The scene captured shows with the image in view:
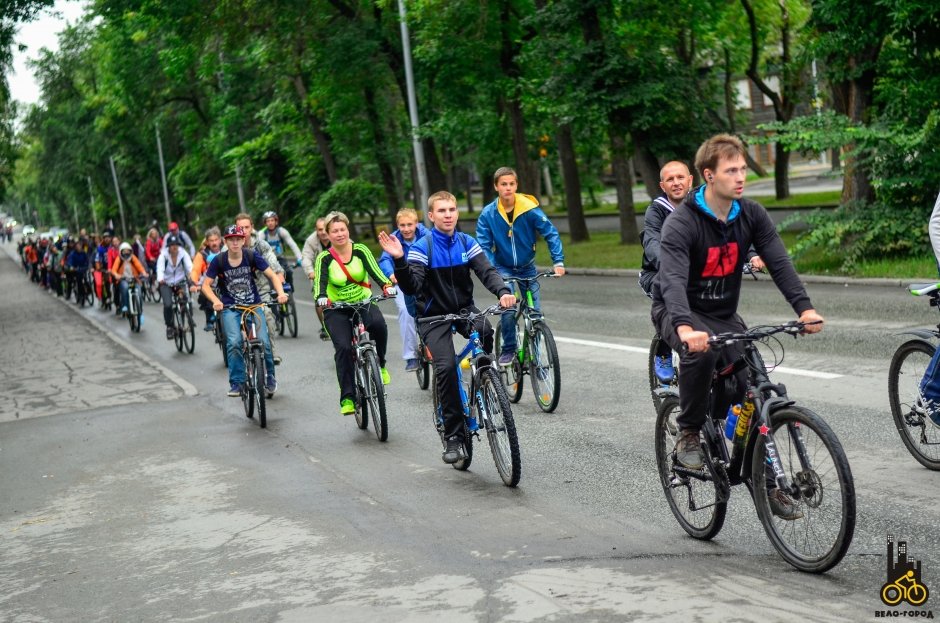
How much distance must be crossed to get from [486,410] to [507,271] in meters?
2.98

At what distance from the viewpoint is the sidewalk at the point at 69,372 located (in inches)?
544

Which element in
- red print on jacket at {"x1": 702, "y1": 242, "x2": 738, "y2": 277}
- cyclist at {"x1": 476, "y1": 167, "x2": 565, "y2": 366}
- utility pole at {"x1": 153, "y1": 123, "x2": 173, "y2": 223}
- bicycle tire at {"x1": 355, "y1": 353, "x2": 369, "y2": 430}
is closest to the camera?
red print on jacket at {"x1": 702, "y1": 242, "x2": 738, "y2": 277}

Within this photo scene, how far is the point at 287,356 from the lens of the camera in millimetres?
16078

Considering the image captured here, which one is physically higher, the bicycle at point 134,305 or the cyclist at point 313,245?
the cyclist at point 313,245

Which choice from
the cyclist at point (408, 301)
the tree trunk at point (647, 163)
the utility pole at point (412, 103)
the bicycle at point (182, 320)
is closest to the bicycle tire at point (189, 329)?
the bicycle at point (182, 320)

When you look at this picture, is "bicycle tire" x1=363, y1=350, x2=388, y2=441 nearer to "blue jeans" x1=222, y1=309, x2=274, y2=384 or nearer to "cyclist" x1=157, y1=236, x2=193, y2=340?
"blue jeans" x1=222, y1=309, x2=274, y2=384

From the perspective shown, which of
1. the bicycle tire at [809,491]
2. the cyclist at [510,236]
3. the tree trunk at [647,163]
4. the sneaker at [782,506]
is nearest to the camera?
the bicycle tire at [809,491]

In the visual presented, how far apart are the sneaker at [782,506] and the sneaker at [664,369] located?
336 centimetres

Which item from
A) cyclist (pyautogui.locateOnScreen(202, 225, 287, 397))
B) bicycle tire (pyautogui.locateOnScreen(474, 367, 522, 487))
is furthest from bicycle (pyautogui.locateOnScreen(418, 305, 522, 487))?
cyclist (pyautogui.locateOnScreen(202, 225, 287, 397))

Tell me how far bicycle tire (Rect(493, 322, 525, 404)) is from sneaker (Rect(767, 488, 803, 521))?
5231 millimetres

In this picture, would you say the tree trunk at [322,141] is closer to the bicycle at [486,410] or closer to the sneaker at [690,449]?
the bicycle at [486,410]

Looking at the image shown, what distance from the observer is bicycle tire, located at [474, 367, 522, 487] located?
727cm

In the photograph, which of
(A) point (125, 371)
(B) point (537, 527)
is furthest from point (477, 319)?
(A) point (125, 371)

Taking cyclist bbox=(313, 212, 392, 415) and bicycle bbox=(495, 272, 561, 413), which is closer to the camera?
bicycle bbox=(495, 272, 561, 413)
